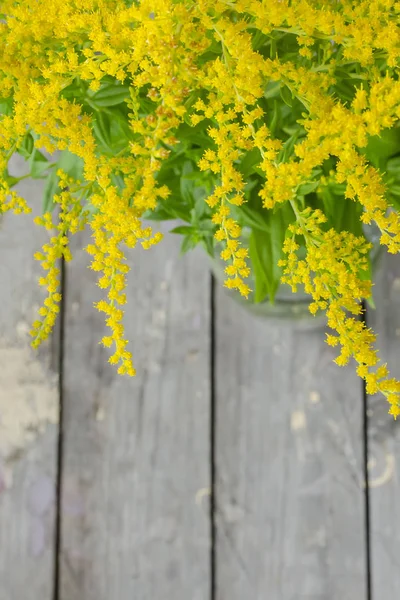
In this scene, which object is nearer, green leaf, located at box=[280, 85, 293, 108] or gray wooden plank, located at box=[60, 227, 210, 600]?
green leaf, located at box=[280, 85, 293, 108]

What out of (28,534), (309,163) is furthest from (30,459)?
(309,163)

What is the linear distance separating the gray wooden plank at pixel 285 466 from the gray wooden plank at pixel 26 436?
0.22 metres

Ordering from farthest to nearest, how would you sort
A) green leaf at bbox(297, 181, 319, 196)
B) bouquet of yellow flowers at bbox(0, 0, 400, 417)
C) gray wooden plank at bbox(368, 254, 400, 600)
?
gray wooden plank at bbox(368, 254, 400, 600) < green leaf at bbox(297, 181, 319, 196) < bouquet of yellow flowers at bbox(0, 0, 400, 417)

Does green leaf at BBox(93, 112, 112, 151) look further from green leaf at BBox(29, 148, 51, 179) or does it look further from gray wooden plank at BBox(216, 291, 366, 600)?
gray wooden plank at BBox(216, 291, 366, 600)

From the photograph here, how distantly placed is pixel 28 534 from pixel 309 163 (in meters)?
0.69

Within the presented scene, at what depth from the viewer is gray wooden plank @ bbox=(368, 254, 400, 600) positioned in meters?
0.87

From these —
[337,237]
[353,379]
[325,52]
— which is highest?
[325,52]

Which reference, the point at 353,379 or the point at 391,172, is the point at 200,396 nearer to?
the point at 353,379

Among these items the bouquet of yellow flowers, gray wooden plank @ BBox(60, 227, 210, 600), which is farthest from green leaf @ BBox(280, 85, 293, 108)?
gray wooden plank @ BBox(60, 227, 210, 600)

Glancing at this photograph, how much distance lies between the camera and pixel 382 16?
39cm

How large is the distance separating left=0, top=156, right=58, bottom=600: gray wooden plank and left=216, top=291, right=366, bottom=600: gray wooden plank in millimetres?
217

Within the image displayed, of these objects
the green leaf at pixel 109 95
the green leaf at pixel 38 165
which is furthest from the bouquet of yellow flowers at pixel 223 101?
the green leaf at pixel 38 165

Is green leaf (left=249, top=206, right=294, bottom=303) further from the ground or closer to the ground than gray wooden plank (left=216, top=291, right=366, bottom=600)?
further from the ground

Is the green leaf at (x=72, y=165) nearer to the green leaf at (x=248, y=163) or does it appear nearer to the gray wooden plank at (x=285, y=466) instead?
the green leaf at (x=248, y=163)
